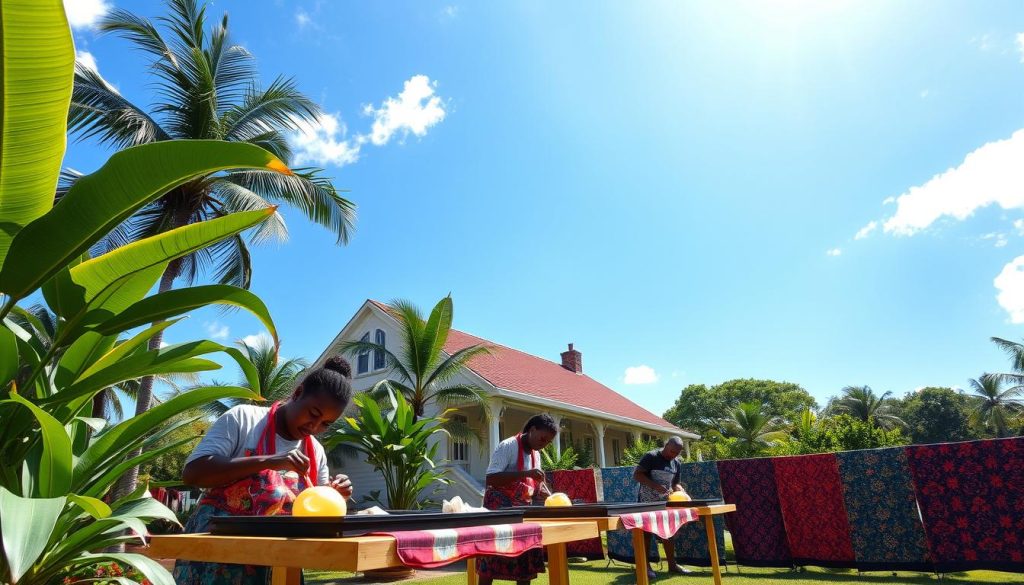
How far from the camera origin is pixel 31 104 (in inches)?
63.5

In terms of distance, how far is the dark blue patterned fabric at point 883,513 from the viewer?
22.6ft

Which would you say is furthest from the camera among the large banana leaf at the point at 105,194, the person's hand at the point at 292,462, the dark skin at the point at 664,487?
the dark skin at the point at 664,487

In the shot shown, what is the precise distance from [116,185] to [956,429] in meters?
63.6

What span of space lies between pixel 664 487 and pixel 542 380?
14538 mm

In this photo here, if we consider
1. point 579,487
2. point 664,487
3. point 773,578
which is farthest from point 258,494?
point 579,487

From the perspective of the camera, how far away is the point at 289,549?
4.25 feet

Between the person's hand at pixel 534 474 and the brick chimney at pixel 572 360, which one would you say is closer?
the person's hand at pixel 534 474

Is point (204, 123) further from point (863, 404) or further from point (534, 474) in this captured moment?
point (863, 404)

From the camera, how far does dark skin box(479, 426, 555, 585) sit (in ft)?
12.0

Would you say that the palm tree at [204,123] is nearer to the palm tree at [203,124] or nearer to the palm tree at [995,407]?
the palm tree at [203,124]

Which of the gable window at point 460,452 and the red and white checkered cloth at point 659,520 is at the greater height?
the gable window at point 460,452

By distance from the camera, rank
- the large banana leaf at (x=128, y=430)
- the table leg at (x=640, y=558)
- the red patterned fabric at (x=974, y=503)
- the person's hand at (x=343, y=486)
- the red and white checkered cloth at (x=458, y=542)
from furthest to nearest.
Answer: the red patterned fabric at (x=974, y=503)
the table leg at (x=640, y=558)
the large banana leaf at (x=128, y=430)
the person's hand at (x=343, y=486)
the red and white checkered cloth at (x=458, y=542)

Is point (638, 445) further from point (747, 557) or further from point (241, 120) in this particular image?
point (241, 120)

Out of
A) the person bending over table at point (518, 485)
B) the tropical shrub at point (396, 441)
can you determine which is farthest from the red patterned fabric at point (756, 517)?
the person bending over table at point (518, 485)
